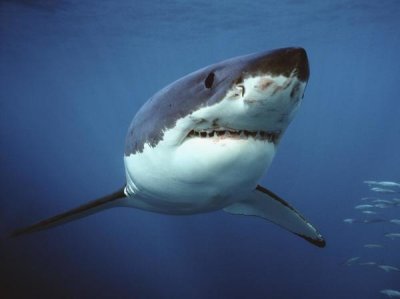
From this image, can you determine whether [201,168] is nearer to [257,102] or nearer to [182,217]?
[257,102]

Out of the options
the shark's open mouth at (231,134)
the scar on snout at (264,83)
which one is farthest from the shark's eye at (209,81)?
the scar on snout at (264,83)

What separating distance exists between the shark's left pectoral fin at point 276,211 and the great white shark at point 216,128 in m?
1.16

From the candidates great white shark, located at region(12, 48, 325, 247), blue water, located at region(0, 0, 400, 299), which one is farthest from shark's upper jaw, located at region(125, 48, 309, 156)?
blue water, located at region(0, 0, 400, 299)

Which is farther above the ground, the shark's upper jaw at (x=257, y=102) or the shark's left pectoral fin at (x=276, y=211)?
the shark's upper jaw at (x=257, y=102)

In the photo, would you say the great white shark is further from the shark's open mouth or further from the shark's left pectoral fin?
the shark's left pectoral fin

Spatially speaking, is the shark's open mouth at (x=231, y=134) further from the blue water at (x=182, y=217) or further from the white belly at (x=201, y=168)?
the blue water at (x=182, y=217)

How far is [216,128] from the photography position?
1818 millimetres

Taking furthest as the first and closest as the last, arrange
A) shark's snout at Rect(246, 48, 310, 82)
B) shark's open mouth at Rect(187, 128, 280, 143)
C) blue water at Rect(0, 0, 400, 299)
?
blue water at Rect(0, 0, 400, 299), shark's open mouth at Rect(187, 128, 280, 143), shark's snout at Rect(246, 48, 310, 82)

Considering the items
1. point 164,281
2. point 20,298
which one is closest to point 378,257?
point 164,281

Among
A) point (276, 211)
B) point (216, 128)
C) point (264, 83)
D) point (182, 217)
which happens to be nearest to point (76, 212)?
point (276, 211)

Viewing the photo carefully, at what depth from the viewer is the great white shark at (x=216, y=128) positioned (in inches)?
60.7

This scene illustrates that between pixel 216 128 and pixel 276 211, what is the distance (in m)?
2.44

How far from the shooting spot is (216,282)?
1460cm

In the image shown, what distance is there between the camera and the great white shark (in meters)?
1.54
